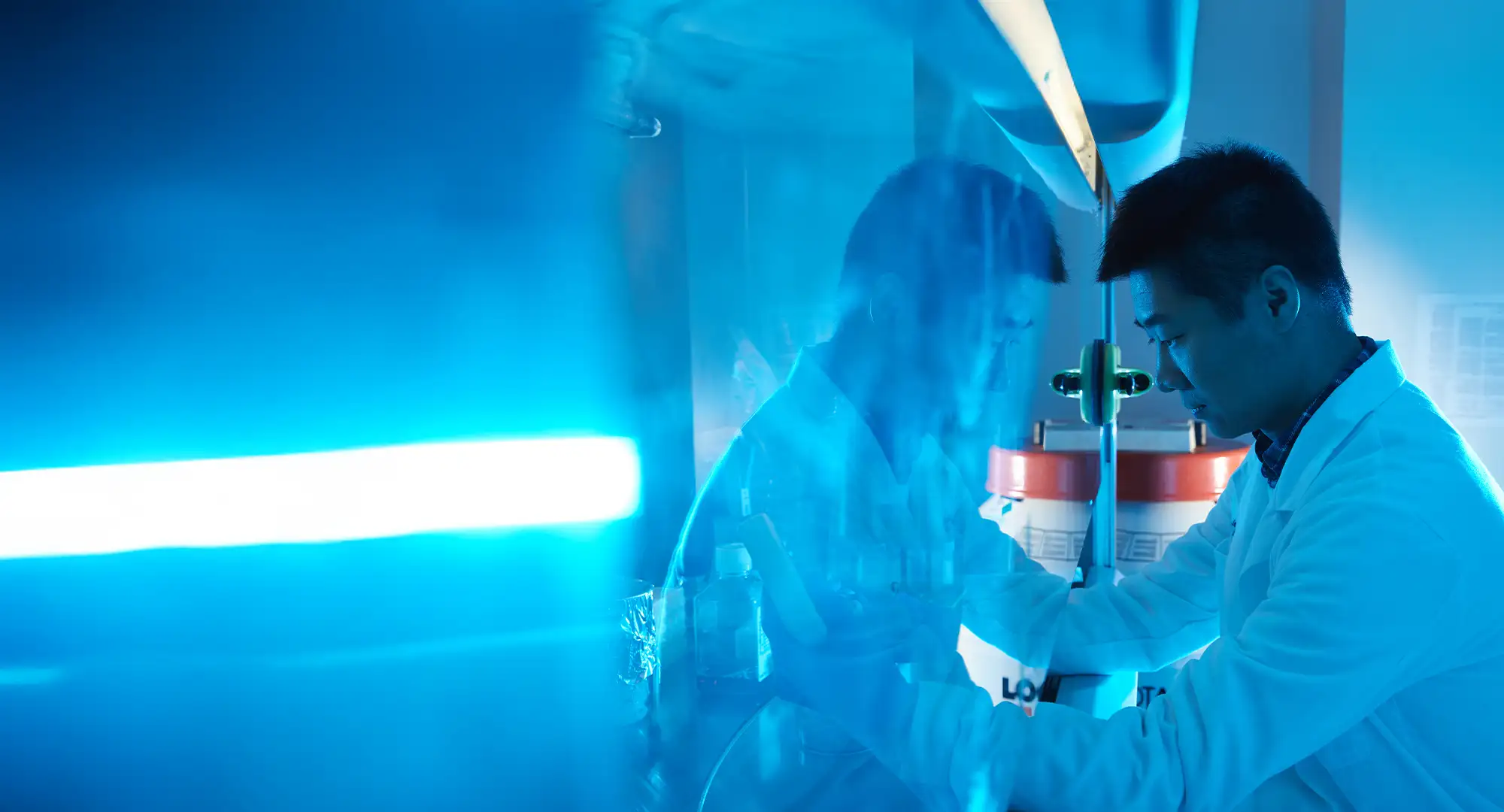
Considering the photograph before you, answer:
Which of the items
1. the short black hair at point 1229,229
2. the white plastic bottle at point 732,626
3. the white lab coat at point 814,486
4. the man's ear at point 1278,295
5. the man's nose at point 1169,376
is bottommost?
the white plastic bottle at point 732,626

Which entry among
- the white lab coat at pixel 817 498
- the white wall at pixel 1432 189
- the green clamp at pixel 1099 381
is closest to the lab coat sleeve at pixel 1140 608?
the green clamp at pixel 1099 381

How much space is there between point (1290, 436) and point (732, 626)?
0.72m

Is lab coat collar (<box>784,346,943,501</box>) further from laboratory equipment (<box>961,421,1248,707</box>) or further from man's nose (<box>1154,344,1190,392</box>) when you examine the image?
laboratory equipment (<box>961,421,1248,707</box>)

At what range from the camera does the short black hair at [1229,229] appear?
2.68 ft

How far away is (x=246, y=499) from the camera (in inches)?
9.2

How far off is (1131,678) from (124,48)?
135 centimetres

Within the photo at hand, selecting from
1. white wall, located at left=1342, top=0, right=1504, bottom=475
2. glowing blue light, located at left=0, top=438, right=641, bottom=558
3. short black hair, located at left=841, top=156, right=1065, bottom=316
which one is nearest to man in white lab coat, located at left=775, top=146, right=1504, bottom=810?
short black hair, located at left=841, top=156, right=1065, bottom=316

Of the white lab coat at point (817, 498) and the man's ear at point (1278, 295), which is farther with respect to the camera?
the man's ear at point (1278, 295)

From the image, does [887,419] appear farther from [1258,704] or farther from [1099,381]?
[1099,381]

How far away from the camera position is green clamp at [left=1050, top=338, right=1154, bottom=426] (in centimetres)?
124

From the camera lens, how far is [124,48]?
8.9 inches

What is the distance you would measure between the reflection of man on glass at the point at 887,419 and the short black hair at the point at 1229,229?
7.4 inches

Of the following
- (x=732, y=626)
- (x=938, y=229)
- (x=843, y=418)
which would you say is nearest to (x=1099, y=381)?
(x=938, y=229)

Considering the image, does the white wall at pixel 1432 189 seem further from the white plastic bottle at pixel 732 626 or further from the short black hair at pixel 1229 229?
the white plastic bottle at pixel 732 626
